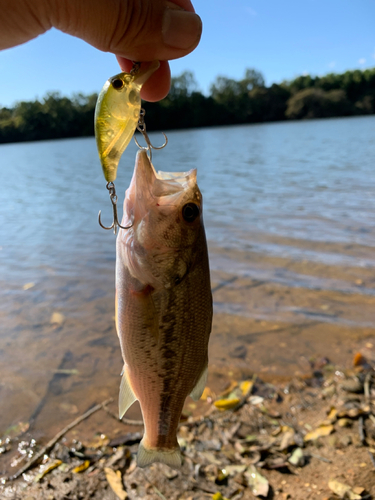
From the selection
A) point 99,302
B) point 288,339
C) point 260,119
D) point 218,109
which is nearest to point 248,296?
point 288,339

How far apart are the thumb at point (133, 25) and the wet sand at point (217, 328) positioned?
152 inches

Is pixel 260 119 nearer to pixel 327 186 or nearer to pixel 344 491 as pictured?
pixel 327 186

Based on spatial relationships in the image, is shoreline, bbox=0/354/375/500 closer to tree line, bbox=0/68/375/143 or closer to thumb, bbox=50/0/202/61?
thumb, bbox=50/0/202/61

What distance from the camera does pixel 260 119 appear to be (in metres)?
109

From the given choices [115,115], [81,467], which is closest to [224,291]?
[81,467]

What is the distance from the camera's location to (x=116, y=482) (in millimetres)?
3219

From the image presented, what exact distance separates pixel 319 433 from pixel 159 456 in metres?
2.16

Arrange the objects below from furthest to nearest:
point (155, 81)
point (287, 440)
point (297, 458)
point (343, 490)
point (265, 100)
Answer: point (265, 100) → point (287, 440) → point (297, 458) → point (343, 490) → point (155, 81)

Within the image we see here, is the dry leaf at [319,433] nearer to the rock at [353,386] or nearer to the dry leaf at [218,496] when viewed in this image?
the rock at [353,386]

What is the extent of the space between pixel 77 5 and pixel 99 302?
6001mm

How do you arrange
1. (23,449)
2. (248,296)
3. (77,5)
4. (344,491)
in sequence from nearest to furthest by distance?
1. (77,5)
2. (344,491)
3. (23,449)
4. (248,296)

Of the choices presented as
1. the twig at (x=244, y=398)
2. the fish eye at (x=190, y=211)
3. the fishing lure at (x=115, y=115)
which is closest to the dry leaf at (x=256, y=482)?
the twig at (x=244, y=398)

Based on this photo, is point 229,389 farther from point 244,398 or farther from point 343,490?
point 343,490

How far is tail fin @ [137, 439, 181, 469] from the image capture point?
2.32 metres
